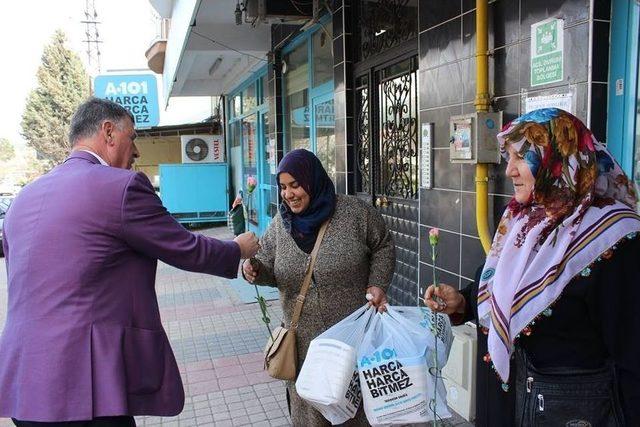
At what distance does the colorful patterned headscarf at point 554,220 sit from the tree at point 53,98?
4213 centimetres

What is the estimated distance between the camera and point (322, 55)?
6543 mm

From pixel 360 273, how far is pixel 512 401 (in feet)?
3.37

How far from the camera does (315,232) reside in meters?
2.55

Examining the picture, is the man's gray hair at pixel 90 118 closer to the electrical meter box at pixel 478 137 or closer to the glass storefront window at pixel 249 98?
the electrical meter box at pixel 478 137

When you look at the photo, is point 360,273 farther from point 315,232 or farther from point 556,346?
point 556,346

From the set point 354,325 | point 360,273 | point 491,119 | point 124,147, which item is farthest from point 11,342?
point 491,119

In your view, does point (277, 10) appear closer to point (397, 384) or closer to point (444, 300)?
point (444, 300)

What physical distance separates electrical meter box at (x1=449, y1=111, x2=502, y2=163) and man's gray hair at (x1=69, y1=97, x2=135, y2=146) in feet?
6.81

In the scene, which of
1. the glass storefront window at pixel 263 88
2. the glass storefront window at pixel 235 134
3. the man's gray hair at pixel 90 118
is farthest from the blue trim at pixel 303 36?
the glass storefront window at pixel 235 134

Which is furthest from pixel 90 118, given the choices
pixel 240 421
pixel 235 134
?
pixel 235 134

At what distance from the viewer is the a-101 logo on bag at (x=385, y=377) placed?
1880 millimetres

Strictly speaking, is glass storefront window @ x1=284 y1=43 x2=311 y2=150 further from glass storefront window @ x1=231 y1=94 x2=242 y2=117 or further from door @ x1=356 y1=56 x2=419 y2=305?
glass storefront window @ x1=231 y1=94 x2=242 y2=117

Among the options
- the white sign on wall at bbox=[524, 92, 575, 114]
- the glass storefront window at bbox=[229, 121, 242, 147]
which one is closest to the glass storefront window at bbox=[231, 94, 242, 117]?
the glass storefront window at bbox=[229, 121, 242, 147]

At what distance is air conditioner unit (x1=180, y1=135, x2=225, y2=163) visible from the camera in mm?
13898
